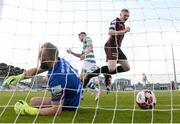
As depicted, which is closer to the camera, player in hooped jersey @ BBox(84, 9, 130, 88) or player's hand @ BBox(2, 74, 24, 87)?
player's hand @ BBox(2, 74, 24, 87)

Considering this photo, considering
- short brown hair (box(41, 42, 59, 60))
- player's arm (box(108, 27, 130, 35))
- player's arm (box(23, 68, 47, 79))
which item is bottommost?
player's arm (box(23, 68, 47, 79))

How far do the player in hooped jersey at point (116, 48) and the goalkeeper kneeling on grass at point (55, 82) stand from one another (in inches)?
51.7

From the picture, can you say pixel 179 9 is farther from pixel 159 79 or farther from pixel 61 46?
pixel 61 46

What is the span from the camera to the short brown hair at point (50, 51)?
19.4 ft

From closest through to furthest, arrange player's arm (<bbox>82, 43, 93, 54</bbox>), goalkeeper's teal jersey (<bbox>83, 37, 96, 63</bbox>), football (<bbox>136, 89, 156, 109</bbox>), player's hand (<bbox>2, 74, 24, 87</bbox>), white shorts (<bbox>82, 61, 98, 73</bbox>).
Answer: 1. player's hand (<bbox>2, 74, 24, 87</bbox>)
2. football (<bbox>136, 89, 156, 109</bbox>)
3. player's arm (<bbox>82, 43, 93, 54</bbox>)
4. goalkeeper's teal jersey (<bbox>83, 37, 96, 63</bbox>)
5. white shorts (<bbox>82, 61, 98, 73</bbox>)

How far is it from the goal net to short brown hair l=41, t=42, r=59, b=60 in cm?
51

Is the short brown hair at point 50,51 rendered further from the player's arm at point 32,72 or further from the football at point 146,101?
the football at point 146,101

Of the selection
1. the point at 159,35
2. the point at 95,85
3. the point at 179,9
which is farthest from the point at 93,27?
the point at 95,85

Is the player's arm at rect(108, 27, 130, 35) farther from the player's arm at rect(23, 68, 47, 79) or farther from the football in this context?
the player's arm at rect(23, 68, 47, 79)

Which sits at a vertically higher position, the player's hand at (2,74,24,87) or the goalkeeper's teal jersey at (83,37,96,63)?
the goalkeeper's teal jersey at (83,37,96,63)

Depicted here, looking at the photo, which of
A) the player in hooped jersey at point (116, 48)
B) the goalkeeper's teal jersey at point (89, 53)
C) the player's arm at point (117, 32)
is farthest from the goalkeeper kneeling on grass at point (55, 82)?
the goalkeeper's teal jersey at point (89, 53)

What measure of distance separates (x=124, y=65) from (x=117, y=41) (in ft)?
1.45

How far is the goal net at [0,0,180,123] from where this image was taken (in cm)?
635

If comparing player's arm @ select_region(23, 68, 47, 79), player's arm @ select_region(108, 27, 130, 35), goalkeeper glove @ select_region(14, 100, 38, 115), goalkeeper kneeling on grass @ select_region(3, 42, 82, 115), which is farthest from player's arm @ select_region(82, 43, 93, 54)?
goalkeeper glove @ select_region(14, 100, 38, 115)
